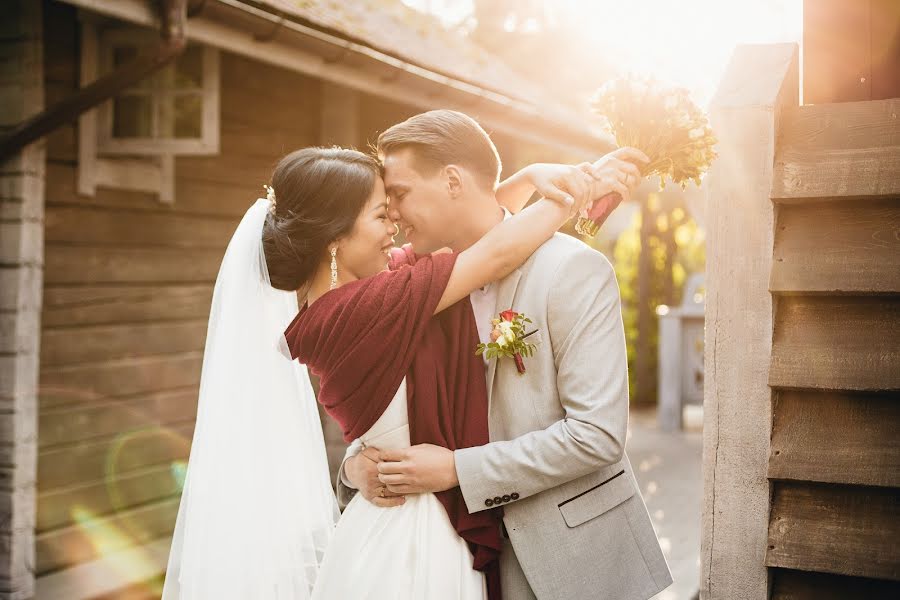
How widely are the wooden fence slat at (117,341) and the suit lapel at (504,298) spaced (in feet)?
12.5

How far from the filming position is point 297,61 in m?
5.27

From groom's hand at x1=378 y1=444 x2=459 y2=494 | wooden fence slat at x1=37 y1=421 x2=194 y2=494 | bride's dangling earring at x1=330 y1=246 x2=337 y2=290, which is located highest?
bride's dangling earring at x1=330 y1=246 x2=337 y2=290

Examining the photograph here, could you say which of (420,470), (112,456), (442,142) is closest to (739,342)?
(420,470)

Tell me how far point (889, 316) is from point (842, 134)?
0.43 metres

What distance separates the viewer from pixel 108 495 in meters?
5.91

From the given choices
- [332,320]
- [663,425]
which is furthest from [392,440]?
[663,425]

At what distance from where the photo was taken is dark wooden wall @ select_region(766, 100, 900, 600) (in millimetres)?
2016

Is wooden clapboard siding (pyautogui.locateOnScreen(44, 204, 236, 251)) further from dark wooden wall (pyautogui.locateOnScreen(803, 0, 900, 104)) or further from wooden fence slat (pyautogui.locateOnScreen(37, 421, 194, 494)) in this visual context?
dark wooden wall (pyautogui.locateOnScreen(803, 0, 900, 104))

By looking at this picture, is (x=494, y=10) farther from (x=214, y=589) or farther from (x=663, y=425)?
(x=214, y=589)

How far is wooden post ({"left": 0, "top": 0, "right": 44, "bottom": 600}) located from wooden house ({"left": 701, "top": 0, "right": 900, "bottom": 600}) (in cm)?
380

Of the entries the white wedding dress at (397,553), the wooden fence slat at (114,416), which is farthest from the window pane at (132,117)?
the white wedding dress at (397,553)

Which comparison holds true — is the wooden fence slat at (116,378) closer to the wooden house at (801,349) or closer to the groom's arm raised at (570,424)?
the groom's arm raised at (570,424)

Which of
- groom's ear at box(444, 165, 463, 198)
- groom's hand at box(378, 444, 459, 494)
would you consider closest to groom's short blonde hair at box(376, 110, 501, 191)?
groom's ear at box(444, 165, 463, 198)

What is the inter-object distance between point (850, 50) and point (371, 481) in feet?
5.41
